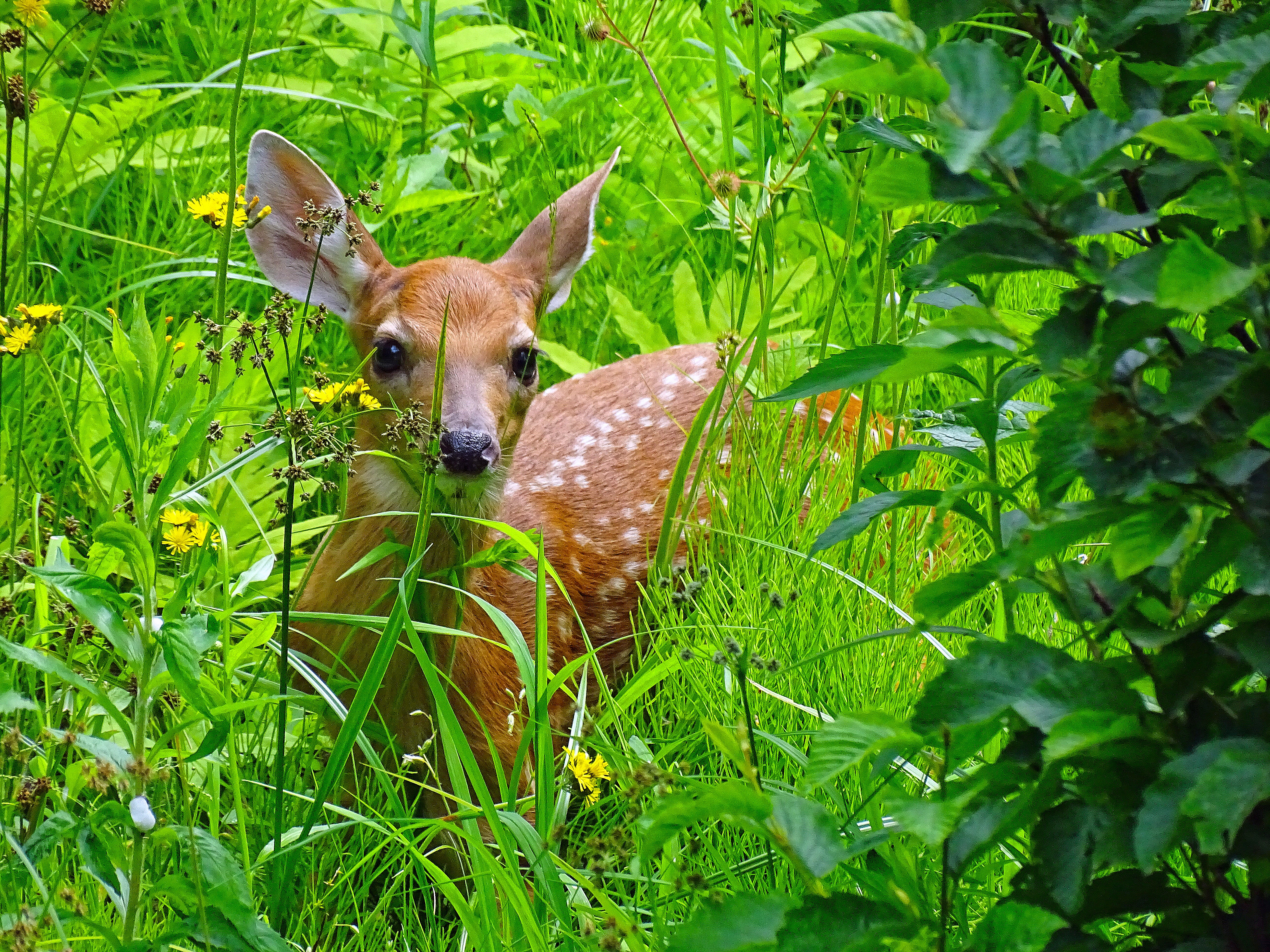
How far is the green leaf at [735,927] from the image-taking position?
3.71 feet

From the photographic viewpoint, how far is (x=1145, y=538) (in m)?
1.08

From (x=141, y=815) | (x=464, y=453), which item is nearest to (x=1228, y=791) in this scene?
(x=141, y=815)

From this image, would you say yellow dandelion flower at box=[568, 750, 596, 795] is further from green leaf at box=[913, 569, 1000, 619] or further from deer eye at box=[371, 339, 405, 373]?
deer eye at box=[371, 339, 405, 373]

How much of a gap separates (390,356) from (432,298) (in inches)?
6.9

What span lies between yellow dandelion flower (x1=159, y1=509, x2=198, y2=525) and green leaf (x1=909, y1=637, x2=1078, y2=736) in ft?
3.46

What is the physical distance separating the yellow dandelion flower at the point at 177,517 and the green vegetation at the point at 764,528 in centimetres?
3

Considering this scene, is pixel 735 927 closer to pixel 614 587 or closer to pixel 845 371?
pixel 845 371

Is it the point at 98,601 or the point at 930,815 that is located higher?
the point at 930,815

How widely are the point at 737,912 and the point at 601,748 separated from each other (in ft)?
2.97

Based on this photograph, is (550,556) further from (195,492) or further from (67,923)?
(67,923)

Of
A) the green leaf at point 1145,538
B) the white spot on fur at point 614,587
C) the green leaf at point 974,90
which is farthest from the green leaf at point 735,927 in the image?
the white spot on fur at point 614,587

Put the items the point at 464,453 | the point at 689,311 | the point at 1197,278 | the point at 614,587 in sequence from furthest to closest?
the point at 689,311 < the point at 614,587 < the point at 464,453 < the point at 1197,278

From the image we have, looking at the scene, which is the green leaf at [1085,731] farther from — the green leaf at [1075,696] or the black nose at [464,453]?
the black nose at [464,453]

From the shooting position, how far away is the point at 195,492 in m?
1.97
